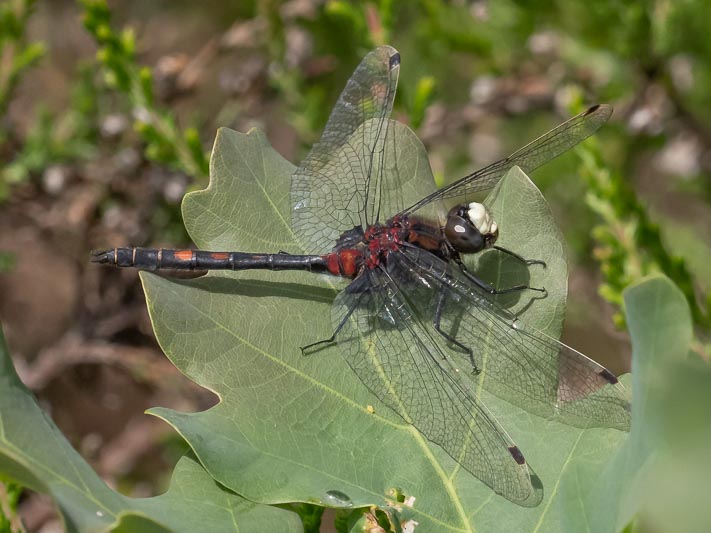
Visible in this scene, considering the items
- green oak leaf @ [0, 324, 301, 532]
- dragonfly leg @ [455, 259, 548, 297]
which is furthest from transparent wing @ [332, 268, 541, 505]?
green oak leaf @ [0, 324, 301, 532]

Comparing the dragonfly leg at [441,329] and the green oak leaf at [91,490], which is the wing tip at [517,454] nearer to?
the dragonfly leg at [441,329]

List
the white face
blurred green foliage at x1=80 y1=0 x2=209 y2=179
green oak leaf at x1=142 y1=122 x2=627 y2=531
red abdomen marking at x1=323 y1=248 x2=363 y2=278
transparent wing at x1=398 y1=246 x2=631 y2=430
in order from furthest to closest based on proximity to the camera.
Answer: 1. blurred green foliage at x1=80 y1=0 x2=209 y2=179
2. red abdomen marking at x1=323 y1=248 x2=363 y2=278
3. the white face
4. transparent wing at x1=398 y1=246 x2=631 y2=430
5. green oak leaf at x1=142 y1=122 x2=627 y2=531

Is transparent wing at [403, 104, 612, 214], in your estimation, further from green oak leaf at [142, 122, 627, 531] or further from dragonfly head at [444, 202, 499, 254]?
green oak leaf at [142, 122, 627, 531]

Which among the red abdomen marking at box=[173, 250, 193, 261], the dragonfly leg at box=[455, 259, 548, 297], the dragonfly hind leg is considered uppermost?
the dragonfly leg at box=[455, 259, 548, 297]

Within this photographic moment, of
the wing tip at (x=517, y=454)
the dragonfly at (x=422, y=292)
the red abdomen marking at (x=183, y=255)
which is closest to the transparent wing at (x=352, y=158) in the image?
the dragonfly at (x=422, y=292)

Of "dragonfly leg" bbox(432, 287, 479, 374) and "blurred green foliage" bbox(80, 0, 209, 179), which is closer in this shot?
"dragonfly leg" bbox(432, 287, 479, 374)

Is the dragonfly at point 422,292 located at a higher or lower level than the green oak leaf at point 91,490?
higher

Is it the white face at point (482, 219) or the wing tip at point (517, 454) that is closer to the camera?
the wing tip at point (517, 454)
